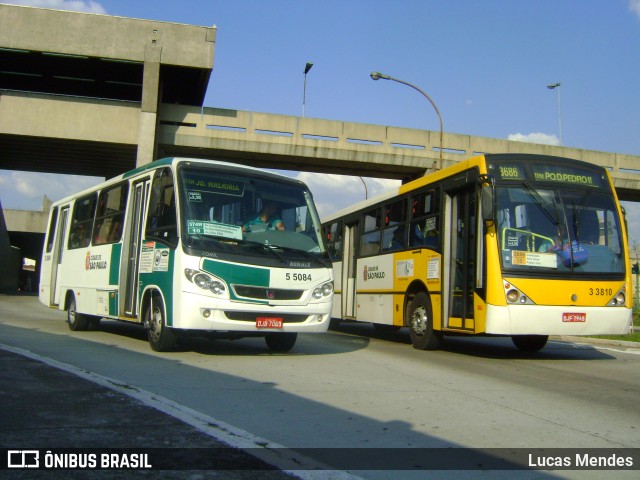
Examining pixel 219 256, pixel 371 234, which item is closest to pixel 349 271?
pixel 371 234

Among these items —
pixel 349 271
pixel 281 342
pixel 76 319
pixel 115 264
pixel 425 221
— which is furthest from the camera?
pixel 349 271

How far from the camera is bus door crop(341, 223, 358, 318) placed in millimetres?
16109

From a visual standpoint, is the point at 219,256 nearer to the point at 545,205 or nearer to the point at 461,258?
the point at 461,258

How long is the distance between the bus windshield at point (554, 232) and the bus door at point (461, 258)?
618 mm

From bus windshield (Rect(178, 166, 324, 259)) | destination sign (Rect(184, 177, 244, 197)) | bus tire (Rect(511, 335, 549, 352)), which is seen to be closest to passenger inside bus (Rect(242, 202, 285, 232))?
bus windshield (Rect(178, 166, 324, 259))

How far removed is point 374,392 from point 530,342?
632 cm

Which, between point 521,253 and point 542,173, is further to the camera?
point 542,173

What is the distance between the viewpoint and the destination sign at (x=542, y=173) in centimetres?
1053

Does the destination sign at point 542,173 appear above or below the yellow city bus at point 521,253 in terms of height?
above

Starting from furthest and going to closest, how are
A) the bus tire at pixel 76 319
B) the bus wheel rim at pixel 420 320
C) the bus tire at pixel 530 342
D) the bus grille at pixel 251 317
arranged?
the bus tire at pixel 76 319, the bus tire at pixel 530 342, the bus wheel rim at pixel 420 320, the bus grille at pixel 251 317

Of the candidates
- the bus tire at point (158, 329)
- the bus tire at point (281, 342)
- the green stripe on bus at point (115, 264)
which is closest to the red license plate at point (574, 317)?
the bus tire at point (281, 342)

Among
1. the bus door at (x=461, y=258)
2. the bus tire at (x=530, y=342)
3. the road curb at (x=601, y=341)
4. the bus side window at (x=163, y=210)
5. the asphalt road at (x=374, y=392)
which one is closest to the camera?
the asphalt road at (x=374, y=392)

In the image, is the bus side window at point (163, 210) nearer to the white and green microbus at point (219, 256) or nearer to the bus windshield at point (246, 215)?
the white and green microbus at point (219, 256)

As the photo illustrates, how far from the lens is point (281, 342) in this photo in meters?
11.1
